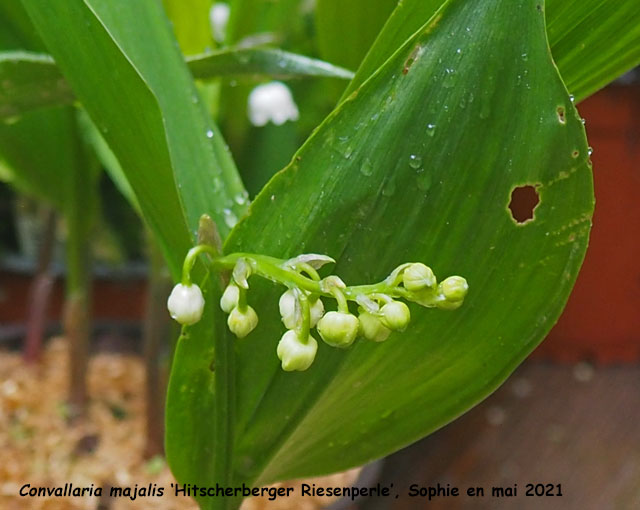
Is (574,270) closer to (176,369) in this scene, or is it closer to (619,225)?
(176,369)

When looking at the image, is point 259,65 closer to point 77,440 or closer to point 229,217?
point 229,217

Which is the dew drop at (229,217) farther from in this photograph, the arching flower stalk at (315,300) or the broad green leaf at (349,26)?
the broad green leaf at (349,26)

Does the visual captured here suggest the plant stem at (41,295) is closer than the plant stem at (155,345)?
No

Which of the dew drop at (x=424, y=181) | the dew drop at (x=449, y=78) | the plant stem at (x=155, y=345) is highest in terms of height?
the dew drop at (x=449, y=78)

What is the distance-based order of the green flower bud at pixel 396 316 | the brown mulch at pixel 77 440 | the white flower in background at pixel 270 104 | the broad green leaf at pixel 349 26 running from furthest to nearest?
the white flower in background at pixel 270 104
the brown mulch at pixel 77 440
the broad green leaf at pixel 349 26
the green flower bud at pixel 396 316

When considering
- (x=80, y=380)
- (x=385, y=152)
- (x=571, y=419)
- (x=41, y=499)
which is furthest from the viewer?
(x=571, y=419)

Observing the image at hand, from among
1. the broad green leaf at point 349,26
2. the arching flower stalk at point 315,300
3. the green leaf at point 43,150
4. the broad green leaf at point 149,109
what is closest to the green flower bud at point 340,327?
the arching flower stalk at point 315,300

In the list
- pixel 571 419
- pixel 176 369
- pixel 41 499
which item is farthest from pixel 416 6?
pixel 571 419
